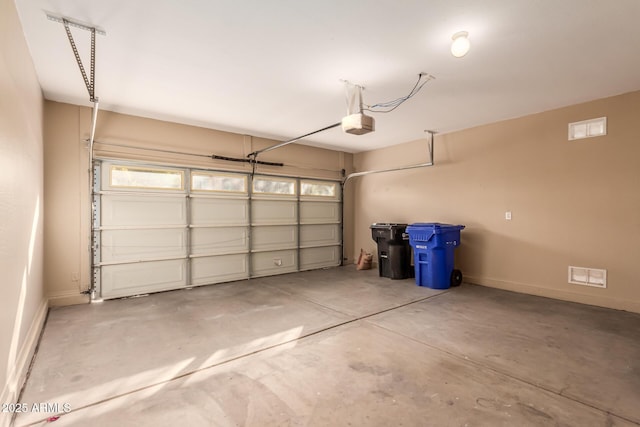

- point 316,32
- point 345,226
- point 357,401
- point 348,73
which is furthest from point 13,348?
point 345,226

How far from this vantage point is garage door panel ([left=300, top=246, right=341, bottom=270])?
6559mm

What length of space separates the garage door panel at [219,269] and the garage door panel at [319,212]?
1.55 m

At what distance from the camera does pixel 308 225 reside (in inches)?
261

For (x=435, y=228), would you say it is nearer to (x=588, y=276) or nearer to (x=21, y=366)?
(x=588, y=276)

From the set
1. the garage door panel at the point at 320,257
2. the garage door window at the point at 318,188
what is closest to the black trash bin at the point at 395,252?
the garage door panel at the point at 320,257

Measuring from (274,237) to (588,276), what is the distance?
4969 millimetres

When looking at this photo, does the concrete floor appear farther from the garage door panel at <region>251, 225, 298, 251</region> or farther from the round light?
the round light

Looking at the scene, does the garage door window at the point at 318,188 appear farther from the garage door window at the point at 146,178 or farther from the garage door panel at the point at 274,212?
the garage door window at the point at 146,178

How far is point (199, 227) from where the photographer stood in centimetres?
520

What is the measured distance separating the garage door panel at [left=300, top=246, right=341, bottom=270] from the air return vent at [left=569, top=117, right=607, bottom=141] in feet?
15.4

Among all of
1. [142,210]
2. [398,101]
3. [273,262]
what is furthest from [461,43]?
[273,262]

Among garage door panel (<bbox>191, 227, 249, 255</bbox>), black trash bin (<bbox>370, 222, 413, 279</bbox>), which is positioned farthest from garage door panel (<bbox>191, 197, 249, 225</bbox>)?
black trash bin (<bbox>370, 222, 413, 279</bbox>)

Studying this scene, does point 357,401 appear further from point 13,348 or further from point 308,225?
point 308,225

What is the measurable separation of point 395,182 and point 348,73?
11.9 ft
